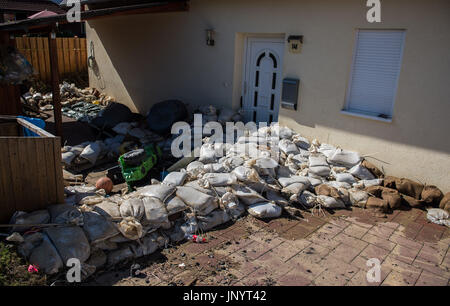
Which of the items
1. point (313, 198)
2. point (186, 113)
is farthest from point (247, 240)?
point (186, 113)

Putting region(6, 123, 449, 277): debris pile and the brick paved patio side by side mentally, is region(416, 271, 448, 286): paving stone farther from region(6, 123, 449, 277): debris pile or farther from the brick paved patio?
region(6, 123, 449, 277): debris pile

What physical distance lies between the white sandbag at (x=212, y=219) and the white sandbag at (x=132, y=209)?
89cm

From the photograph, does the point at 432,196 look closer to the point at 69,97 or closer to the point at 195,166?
the point at 195,166

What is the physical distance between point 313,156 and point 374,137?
1192 mm

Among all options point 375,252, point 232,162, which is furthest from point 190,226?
point 375,252

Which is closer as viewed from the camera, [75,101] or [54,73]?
[54,73]

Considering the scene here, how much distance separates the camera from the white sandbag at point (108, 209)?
4656 mm

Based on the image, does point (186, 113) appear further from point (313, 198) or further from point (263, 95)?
point (313, 198)

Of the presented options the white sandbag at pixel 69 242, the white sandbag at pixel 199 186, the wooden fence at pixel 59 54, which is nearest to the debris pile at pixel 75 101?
the wooden fence at pixel 59 54

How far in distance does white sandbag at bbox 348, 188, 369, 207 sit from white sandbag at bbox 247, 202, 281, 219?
56.9 inches

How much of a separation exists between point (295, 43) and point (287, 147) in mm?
2272

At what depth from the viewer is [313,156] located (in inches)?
279

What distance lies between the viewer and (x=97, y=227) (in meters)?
4.45

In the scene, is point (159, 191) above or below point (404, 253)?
above
